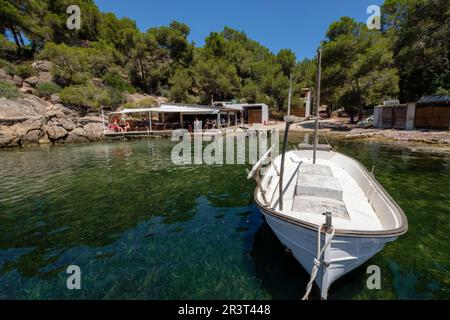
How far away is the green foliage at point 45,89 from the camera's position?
3079cm

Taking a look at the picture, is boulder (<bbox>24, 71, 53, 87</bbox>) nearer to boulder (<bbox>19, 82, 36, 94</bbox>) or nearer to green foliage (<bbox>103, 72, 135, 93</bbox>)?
boulder (<bbox>19, 82, 36, 94</bbox>)

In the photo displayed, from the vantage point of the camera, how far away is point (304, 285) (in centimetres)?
394

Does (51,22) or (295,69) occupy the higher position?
(51,22)

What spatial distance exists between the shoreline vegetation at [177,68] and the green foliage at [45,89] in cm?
13

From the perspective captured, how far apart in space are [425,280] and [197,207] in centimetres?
579

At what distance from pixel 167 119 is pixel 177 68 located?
14931mm

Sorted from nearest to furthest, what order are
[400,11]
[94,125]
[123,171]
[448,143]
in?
1. [123,171]
2. [448,143]
3. [94,125]
4. [400,11]

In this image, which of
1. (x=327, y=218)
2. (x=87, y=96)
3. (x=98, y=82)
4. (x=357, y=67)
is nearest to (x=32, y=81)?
(x=98, y=82)

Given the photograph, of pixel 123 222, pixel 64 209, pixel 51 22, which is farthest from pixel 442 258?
pixel 51 22

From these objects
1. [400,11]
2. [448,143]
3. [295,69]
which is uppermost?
[400,11]

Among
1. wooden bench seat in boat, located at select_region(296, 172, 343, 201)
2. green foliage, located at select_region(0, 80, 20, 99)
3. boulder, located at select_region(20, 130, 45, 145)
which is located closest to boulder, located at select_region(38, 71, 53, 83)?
green foliage, located at select_region(0, 80, 20, 99)

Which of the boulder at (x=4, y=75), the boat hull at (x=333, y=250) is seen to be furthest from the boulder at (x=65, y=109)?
the boat hull at (x=333, y=250)

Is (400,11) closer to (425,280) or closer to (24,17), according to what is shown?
(425,280)

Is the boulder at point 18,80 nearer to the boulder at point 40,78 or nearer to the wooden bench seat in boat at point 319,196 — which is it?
the boulder at point 40,78
